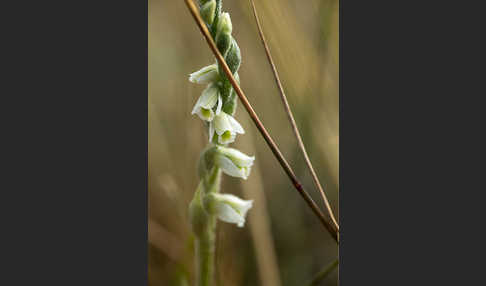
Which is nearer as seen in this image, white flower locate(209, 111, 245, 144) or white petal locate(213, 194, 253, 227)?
white flower locate(209, 111, 245, 144)

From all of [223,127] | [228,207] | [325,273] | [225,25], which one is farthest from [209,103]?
[325,273]

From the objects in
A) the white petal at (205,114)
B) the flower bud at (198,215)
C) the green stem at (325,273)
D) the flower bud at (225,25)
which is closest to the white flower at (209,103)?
the white petal at (205,114)

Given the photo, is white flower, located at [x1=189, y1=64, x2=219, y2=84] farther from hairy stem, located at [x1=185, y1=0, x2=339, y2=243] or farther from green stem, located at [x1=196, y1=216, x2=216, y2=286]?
green stem, located at [x1=196, y1=216, x2=216, y2=286]

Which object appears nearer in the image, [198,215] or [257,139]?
[198,215]

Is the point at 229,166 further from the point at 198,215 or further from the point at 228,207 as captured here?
the point at 198,215

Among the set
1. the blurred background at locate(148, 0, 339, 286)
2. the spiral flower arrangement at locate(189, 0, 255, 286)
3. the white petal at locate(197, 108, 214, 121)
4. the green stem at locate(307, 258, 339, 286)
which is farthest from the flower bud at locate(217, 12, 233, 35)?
the green stem at locate(307, 258, 339, 286)

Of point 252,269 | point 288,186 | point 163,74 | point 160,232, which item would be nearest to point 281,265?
point 252,269
